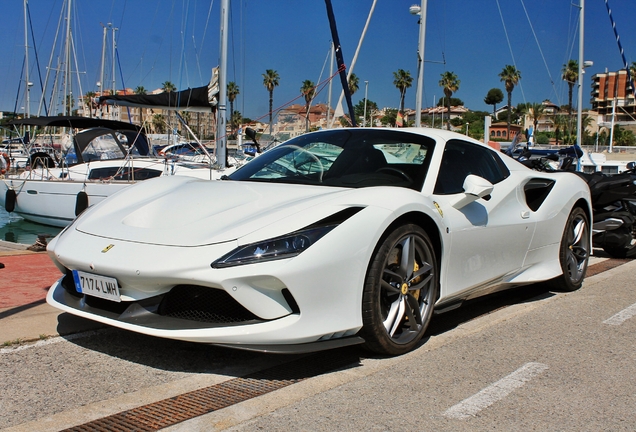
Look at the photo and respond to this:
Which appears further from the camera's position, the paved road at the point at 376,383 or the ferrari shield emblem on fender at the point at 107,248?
the ferrari shield emblem on fender at the point at 107,248

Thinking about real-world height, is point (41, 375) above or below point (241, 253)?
below

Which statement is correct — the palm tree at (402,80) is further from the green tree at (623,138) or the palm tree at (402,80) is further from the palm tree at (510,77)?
the green tree at (623,138)

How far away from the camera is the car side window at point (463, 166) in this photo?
423 centimetres

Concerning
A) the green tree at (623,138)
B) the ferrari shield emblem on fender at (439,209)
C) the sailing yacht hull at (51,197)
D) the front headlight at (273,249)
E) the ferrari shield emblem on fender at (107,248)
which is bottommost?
the sailing yacht hull at (51,197)

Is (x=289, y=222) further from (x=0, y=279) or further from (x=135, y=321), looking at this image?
(x=0, y=279)

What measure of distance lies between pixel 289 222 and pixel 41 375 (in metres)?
1.41

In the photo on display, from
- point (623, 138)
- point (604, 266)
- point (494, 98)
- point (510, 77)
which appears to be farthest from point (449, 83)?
point (604, 266)

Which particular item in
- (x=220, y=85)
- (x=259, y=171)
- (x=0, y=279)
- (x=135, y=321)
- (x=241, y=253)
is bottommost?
(x=0, y=279)

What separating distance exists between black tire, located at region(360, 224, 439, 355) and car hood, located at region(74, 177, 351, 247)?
40 cm

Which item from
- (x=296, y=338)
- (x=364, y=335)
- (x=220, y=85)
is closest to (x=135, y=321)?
(x=296, y=338)

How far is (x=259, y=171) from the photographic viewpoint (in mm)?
4543

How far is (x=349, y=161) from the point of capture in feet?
14.2

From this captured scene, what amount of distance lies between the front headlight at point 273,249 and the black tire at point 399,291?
0.42 metres

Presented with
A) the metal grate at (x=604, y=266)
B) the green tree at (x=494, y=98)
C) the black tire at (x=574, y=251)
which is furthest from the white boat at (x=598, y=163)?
the green tree at (x=494, y=98)
